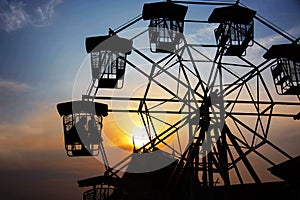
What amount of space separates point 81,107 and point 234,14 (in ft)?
31.8

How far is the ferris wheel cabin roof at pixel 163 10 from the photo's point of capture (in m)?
18.7

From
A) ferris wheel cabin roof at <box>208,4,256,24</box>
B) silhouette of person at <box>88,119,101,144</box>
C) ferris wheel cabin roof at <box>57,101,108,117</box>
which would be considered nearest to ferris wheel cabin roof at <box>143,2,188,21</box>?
ferris wheel cabin roof at <box>208,4,256,24</box>

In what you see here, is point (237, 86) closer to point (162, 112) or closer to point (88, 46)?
point (162, 112)

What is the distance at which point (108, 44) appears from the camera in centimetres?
1830

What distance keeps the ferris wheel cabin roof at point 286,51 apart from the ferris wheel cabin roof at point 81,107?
32.2 ft

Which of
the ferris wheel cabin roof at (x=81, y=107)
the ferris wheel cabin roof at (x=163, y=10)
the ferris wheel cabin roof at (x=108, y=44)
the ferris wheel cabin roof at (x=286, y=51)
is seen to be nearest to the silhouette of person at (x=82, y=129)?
the ferris wheel cabin roof at (x=81, y=107)

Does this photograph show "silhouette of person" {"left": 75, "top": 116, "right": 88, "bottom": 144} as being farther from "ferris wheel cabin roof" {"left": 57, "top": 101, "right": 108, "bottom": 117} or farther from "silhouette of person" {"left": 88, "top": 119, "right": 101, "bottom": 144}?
"ferris wheel cabin roof" {"left": 57, "top": 101, "right": 108, "bottom": 117}

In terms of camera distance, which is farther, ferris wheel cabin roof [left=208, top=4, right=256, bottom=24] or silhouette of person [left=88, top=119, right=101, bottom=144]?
ferris wheel cabin roof [left=208, top=4, right=256, bottom=24]

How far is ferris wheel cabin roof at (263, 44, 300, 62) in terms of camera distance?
1927 centimetres

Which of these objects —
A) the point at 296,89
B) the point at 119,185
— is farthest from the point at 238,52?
the point at 119,185

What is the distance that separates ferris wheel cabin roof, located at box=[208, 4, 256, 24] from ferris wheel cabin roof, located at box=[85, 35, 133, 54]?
5.14 meters

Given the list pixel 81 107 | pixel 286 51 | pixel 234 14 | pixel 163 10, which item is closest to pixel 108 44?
pixel 163 10

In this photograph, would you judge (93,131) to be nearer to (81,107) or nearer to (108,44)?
(81,107)

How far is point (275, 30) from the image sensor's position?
1997 cm
